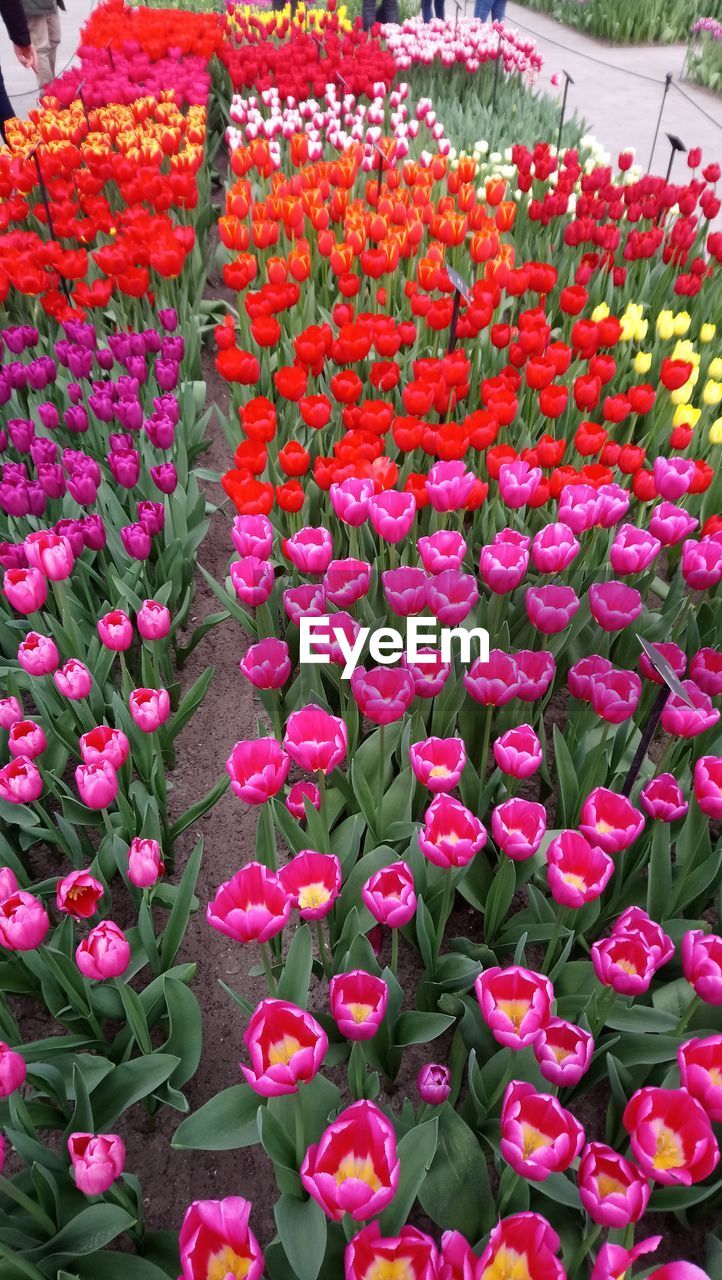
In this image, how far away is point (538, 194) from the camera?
14.8 feet

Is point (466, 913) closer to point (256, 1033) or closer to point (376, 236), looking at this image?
point (256, 1033)

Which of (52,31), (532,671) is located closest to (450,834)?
(532,671)

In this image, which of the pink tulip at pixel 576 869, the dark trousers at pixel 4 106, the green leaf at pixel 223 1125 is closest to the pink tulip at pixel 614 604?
the pink tulip at pixel 576 869

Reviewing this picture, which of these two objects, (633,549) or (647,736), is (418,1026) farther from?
(633,549)

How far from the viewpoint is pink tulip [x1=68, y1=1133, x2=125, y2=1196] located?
1043mm

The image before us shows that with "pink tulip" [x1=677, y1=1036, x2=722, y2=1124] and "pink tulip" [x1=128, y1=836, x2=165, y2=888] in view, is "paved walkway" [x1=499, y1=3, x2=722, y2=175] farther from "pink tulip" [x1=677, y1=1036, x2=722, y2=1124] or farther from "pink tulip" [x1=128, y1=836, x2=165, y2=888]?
"pink tulip" [x1=677, y1=1036, x2=722, y2=1124]

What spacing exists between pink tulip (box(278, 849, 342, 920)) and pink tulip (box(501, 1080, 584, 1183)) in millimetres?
356

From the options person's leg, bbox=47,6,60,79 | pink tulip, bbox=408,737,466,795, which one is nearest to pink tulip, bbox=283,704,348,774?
pink tulip, bbox=408,737,466,795

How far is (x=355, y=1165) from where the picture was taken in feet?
3.00

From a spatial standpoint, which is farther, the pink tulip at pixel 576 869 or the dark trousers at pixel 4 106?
the dark trousers at pixel 4 106

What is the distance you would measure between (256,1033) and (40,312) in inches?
124

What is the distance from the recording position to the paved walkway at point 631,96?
7625 millimetres

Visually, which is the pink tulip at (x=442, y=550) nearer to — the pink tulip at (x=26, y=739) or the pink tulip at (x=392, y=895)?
the pink tulip at (x=392, y=895)

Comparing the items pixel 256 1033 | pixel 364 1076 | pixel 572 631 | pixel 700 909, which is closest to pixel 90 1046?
pixel 364 1076
